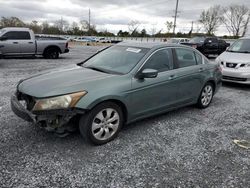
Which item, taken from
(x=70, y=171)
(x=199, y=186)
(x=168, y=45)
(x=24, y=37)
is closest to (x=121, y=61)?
(x=168, y=45)

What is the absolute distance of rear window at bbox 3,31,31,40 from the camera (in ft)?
40.4

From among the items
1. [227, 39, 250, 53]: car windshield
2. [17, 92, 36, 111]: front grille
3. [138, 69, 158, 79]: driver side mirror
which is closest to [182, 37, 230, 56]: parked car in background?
[227, 39, 250, 53]: car windshield

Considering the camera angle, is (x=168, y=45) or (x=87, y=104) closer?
(x=87, y=104)

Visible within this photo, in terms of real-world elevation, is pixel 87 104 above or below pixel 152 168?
above

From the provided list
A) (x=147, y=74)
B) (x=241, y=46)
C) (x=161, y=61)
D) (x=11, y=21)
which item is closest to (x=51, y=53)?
(x=241, y=46)

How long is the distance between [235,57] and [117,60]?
528cm

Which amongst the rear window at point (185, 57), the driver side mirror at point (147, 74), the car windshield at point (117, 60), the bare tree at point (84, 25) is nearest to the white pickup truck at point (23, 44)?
the car windshield at point (117, 60)

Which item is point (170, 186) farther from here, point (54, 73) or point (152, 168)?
point (54, 73)

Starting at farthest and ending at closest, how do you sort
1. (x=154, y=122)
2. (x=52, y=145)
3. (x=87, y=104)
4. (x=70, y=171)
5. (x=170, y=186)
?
(x=154, y=122) → (x=52, y=145) → (x=87, y=104) → (x=70, y=171) → (x=170, y=186)

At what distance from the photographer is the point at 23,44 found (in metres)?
12.7

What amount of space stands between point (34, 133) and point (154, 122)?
7.00ft

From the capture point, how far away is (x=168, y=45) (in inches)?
181

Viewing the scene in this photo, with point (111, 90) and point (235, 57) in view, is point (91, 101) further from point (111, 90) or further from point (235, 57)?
point (235, 57)

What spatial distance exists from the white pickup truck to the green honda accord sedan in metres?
9.35
